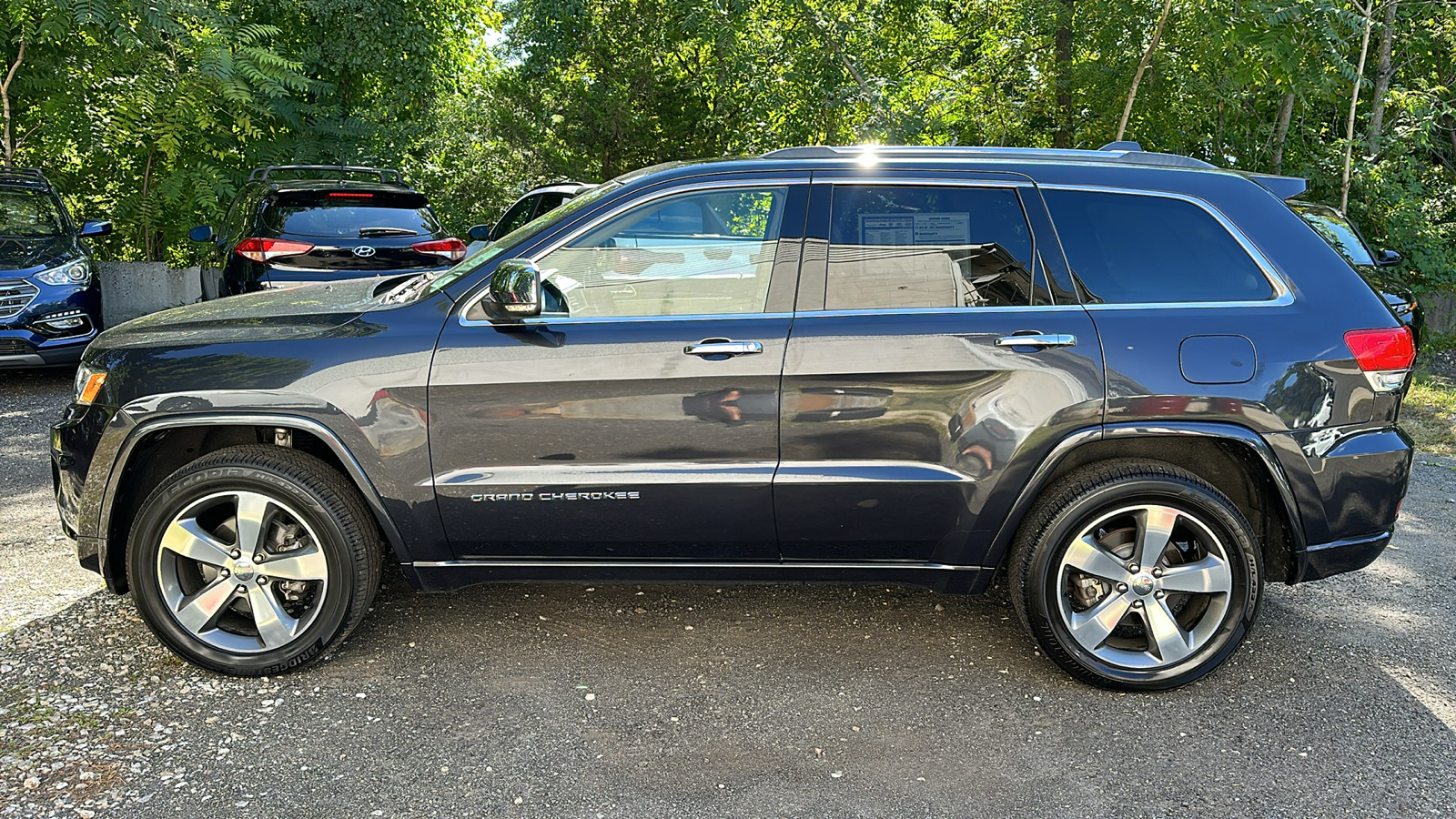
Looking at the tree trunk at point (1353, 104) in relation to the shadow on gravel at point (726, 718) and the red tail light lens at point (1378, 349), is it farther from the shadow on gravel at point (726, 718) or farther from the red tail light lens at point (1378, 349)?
the shadow on gravel at point (726, 718)

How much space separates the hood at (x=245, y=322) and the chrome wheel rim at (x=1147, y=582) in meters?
2.65

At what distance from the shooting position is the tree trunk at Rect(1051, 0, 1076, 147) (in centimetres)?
1165

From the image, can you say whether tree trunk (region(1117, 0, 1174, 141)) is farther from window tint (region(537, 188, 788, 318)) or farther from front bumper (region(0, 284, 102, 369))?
front bumper (region(0, 284, 102, 369))

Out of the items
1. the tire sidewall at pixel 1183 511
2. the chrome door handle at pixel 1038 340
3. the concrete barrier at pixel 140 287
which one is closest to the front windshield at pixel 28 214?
the concrete barrier at pixel 140 287

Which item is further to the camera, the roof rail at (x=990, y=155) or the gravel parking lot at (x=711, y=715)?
the roof rail at (x=990, y=155)

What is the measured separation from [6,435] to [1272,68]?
10.3 m

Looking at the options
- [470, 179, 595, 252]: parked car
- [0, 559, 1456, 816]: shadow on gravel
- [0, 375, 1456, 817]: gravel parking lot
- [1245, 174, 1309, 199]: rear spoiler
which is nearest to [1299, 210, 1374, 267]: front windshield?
[0, 375, 1456, 817]: gravel parking lot

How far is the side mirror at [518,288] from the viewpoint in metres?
3.67

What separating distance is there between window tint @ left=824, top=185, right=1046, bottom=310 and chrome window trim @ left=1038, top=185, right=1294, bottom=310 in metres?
0.17

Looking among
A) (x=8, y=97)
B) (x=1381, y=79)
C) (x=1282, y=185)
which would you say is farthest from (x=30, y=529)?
(x=1381, y=79)

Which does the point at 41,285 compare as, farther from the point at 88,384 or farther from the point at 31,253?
the point at 88,384

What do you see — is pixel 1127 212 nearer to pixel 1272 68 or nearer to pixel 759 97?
pixel 1272 68

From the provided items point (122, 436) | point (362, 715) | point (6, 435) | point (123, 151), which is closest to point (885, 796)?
point (362, 715)

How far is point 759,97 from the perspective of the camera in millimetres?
15359
